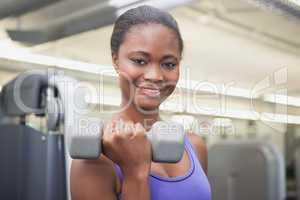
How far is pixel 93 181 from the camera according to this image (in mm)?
655

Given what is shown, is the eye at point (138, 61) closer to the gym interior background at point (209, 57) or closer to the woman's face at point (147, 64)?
the woman's face at point (147, 64)

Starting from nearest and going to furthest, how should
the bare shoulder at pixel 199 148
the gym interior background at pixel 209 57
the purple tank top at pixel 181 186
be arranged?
1. the purple tank top at pixel 181 186
2. the bare shoulder at pixel 199 148
3. the gym interior background at pixel 209 57

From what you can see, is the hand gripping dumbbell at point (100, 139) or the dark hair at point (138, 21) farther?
the dark hair at point (138, 21)


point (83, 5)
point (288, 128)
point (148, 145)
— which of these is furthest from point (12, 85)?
point (288, 128)

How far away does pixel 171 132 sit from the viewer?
66 cm

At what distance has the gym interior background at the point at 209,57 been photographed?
1705 millimetres

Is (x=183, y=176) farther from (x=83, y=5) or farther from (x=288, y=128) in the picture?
(x=288, y=128)

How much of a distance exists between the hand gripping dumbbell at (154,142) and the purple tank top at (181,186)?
8 cm

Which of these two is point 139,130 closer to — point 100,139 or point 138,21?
point 100,139

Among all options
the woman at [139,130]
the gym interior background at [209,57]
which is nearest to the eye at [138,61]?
the woman at [139,130]

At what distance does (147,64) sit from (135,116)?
0.12m

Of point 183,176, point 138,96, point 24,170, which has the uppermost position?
point 138,96

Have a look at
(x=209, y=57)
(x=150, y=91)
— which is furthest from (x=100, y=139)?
(x=209, y=57)

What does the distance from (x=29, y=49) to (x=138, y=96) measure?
1905mm
